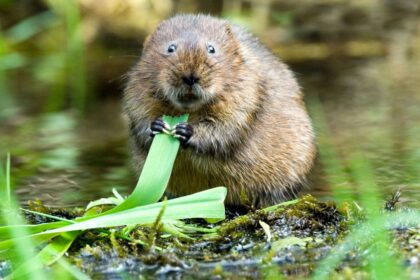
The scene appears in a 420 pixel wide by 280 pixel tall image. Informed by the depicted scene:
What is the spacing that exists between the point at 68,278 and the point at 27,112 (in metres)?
4.84

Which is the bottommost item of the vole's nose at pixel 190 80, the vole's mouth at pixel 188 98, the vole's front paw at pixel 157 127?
the vole's front paw at pixel 157 127

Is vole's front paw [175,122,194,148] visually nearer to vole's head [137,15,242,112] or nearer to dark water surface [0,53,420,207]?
vole's head [137,15,242,112]

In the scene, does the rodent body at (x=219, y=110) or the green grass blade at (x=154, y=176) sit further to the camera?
the rodent body at (x=219, y=110)

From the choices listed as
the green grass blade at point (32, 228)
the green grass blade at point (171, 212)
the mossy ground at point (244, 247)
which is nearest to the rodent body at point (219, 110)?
the mossy ground at point (244, 247)

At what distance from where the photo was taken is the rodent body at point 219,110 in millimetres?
5055

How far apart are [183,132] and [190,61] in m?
0.36

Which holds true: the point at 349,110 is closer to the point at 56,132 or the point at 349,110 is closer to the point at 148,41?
the point at 56,132

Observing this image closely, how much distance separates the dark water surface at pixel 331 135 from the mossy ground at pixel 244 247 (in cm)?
75

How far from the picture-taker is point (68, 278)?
400cm

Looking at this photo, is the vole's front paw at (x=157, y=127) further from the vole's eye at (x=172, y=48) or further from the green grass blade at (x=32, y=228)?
the green grass blade at (x=32, y=228)

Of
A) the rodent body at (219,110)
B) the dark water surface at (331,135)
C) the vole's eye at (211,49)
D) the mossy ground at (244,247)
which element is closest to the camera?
the mossy ground at (244,247)

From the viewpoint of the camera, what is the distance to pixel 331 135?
724 cm

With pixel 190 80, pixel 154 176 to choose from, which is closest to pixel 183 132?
pixel 190 80

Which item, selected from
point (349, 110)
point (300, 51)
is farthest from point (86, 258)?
point (300, 51)
